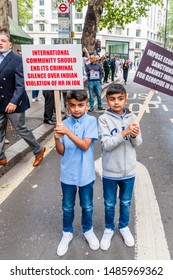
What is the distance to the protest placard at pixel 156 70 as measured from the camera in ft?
7.86

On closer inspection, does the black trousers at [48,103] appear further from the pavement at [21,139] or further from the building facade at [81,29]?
the building facade at [81,29]

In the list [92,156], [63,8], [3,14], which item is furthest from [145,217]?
[63,8]

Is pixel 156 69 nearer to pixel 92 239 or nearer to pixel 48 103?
pixel 92 239

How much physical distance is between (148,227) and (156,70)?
1.56 metres

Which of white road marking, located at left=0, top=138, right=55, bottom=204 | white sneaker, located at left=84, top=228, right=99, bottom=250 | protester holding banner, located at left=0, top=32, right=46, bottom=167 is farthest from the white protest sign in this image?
white road marking, located at left=0, top=138, right=55, bottom=204

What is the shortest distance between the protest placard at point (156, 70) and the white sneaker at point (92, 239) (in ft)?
4.11

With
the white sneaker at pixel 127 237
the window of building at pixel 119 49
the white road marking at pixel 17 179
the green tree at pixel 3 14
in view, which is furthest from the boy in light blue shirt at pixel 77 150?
the window of building at pixel 119 49

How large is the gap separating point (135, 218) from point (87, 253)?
0.77 m

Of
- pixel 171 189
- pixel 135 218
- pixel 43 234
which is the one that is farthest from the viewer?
pixel 171 189

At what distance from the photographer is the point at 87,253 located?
2.56 meters

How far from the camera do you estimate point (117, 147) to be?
2480mm

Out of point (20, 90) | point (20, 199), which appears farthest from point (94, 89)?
point (20, 199)
